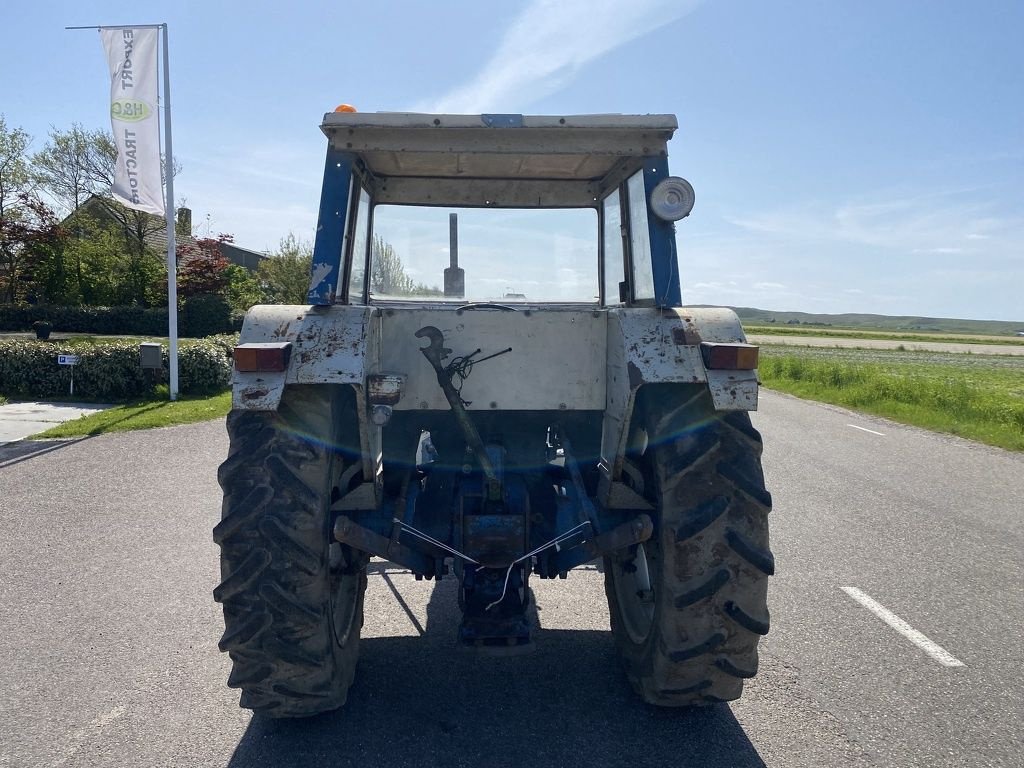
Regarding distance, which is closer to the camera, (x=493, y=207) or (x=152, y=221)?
(x=493, y=207)

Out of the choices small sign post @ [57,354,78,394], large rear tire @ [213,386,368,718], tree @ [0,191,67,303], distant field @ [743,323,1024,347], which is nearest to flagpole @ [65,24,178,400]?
small sign post @ [57,354,78,394]

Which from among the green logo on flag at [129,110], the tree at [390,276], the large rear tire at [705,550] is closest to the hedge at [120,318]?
the green logo on flag at [129,110]

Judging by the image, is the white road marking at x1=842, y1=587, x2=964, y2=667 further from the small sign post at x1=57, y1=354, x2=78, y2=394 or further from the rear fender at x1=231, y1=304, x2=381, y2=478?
the small sign post at x1=57, y1=354, x2=78, y2=394

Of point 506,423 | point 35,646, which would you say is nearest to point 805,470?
point 506,423

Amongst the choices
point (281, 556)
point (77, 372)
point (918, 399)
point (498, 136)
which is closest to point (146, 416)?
point (77, 372)

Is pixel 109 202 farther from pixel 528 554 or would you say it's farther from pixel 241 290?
pixel 528 554

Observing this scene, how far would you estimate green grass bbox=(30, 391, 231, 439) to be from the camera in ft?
33.8

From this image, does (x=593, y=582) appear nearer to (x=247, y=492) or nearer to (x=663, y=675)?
(x=663, y=675)

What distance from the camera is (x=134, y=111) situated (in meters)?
11.9

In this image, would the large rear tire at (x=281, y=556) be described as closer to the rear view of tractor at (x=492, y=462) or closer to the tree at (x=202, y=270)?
the rear view of tractor at (x=492, y=462)

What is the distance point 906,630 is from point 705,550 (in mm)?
2240

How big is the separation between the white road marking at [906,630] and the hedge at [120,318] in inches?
967

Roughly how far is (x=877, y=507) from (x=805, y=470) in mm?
1823

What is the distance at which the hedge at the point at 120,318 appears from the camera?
84.3 ft
